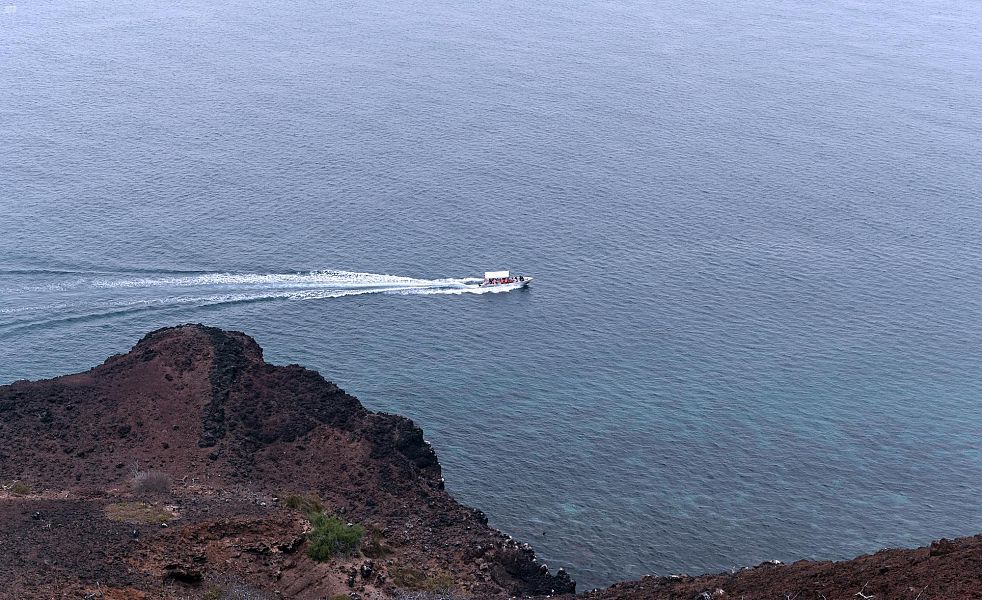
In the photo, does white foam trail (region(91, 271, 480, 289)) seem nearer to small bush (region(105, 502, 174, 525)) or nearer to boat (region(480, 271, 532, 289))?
boat (region(480, 271, 532, 289))

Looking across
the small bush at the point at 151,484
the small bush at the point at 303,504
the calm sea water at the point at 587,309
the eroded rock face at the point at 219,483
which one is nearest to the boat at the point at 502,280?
the calm sea water at the point at 587,309

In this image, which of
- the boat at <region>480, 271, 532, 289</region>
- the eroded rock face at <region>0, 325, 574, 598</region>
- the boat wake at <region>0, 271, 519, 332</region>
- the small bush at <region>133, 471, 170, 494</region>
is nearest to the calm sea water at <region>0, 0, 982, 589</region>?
the boat wake at <region>0, 271, 519, 332</region>

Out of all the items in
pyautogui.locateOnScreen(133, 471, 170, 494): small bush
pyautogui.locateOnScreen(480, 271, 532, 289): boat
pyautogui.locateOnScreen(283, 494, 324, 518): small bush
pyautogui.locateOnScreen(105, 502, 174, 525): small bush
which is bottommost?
Answer: pyautogui.locateOnScreen(283, 494, 324, 518): small bush

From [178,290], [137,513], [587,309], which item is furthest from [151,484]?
[587,309]

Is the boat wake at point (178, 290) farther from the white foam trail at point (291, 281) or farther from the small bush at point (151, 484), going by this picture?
the small bush at point (151, 484)

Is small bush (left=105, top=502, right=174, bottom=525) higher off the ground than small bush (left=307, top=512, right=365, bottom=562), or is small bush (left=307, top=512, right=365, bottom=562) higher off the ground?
small bush (left=105, top=502, right=174, bottom=525)

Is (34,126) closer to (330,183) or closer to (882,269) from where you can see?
(330,183)

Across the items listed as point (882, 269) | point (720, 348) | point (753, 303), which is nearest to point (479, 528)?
point (720, 348)

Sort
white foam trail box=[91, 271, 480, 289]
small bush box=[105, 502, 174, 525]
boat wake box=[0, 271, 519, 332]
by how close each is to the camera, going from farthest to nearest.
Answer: white foam trail box=[91, 271, 480, 289] → boat wake box=[0, 271, 519, 332] → small bush box=[105, 502, 174, 525]
